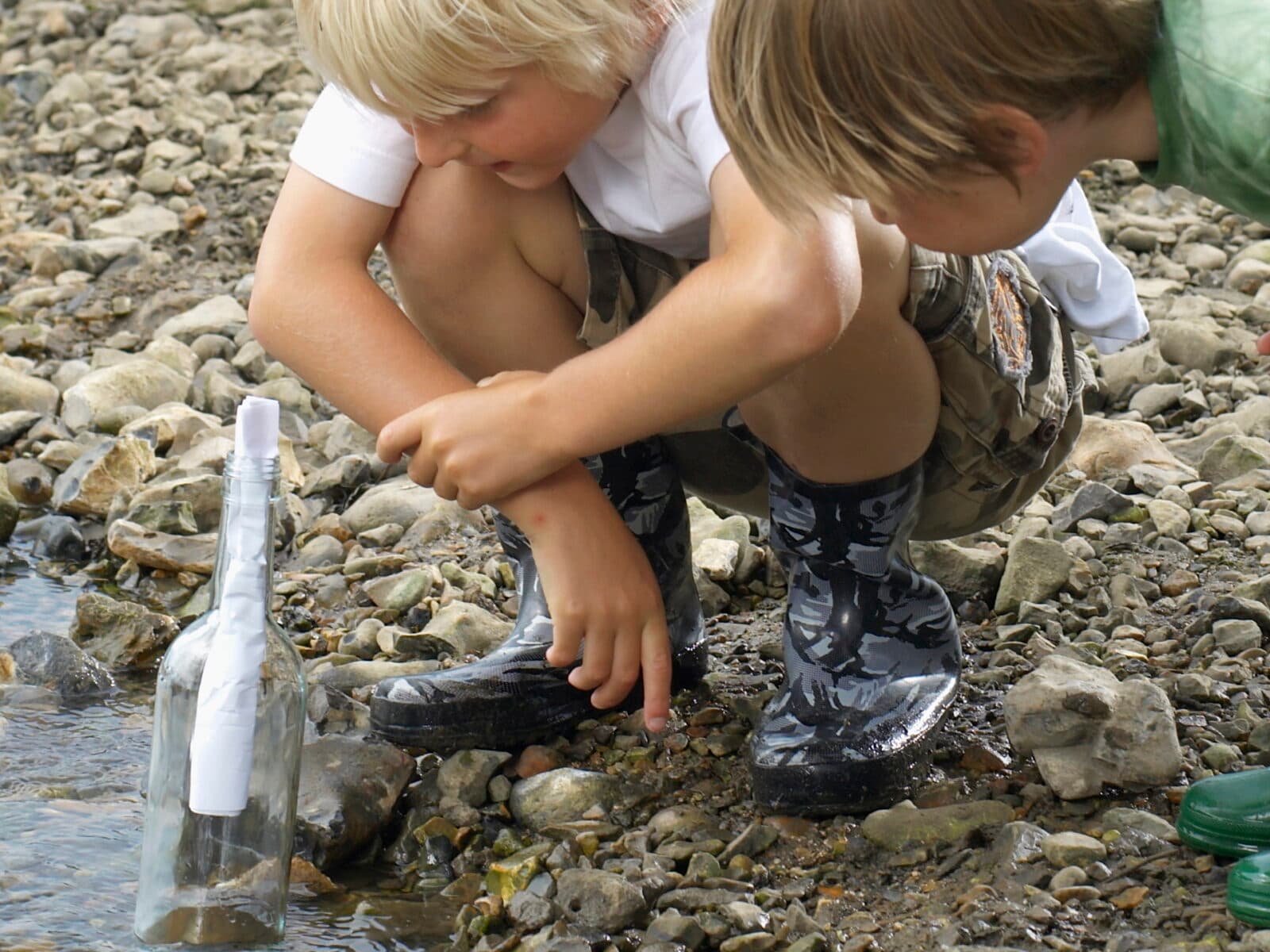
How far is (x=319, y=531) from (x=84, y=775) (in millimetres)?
972

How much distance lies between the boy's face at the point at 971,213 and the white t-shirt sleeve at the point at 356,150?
61 centimetres

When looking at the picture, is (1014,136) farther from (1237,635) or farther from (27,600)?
(27,600)

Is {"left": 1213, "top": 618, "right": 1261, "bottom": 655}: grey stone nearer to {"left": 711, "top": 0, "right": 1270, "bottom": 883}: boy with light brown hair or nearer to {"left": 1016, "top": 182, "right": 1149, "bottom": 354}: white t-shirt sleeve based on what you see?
{"left": 1016, "top": 182, "right": 1149, "bottom": 354}: white t-shirt sleeve

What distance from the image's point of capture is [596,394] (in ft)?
5.44

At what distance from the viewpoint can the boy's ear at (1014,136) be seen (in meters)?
1.42

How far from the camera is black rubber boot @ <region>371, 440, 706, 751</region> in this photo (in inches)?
78.5

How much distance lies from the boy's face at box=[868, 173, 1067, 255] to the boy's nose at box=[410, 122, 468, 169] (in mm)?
464

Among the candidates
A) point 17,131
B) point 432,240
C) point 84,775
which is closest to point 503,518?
point 432,240

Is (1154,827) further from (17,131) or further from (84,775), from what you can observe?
(17,131)

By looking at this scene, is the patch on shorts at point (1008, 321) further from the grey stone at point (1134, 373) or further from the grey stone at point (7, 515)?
the grey stone at point (7, 515)

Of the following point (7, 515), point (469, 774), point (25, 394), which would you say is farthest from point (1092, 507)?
point (25, 394)

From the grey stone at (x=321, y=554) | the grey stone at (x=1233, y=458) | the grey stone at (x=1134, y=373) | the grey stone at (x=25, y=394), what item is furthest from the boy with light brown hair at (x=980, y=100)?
the grey stone at (x=25, y=394)

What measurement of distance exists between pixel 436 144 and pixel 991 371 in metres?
0.67

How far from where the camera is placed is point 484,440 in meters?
1.70
